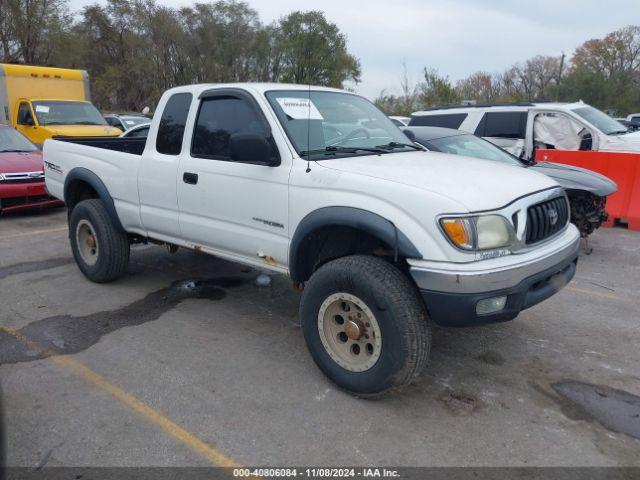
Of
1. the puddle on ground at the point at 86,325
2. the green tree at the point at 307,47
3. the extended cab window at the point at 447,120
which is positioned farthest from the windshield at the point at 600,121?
the puddle on ground at the point at 86,325

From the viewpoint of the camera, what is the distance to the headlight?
9.87ft

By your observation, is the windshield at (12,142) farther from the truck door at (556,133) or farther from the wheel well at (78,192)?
the truck door at (556,133)

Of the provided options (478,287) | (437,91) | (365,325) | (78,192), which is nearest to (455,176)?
(478,287)

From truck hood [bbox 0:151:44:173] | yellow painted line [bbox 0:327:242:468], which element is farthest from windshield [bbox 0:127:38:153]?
yellow painted line [bbox 0:327:242:468]

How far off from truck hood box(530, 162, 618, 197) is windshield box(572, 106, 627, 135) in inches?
126

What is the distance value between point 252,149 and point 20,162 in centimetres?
724

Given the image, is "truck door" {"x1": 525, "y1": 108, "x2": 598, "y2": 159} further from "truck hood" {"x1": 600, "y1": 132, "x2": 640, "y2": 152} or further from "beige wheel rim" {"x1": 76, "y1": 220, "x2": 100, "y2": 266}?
"beige wheel rim" {"x1": 76, "y1": 220, "x2": 100, "y2": 266}

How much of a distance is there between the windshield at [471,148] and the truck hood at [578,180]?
424 millimetres

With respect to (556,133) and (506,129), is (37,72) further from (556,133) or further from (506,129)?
(556,133)

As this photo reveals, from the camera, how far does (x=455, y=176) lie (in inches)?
135

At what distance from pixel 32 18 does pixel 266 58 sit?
23.7 meters

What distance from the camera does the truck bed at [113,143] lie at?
20.1 feet

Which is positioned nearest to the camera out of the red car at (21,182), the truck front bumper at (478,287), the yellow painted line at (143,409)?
the yellow painted line at (143,409)

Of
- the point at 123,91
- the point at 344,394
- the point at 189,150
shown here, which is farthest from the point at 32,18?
the point at 344,394
